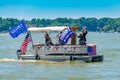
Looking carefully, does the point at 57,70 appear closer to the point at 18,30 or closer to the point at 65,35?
the point at 65,35

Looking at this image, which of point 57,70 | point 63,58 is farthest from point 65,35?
point 57,70

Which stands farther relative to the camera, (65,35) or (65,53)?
(65,35)

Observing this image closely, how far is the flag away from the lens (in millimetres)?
40750

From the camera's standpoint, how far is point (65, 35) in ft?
134

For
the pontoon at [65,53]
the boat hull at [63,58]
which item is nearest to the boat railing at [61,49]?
the pontoon at [65,53]

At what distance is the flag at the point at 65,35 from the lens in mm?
40750

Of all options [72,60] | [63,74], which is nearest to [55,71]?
[63,74]

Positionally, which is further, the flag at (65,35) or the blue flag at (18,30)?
the blue flag at (18,30)

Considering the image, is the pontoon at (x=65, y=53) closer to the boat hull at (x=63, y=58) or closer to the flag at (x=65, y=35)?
the boat hull at (x=63, y=58)

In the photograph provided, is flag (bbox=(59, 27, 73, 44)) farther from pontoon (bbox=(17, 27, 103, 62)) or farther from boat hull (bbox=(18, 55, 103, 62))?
boat hull (bbox=(18, 55, 103, 62))

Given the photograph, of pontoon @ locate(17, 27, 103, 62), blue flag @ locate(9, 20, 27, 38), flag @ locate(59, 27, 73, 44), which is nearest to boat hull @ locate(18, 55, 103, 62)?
pontoon @ locate(17, 27, 103, 62)

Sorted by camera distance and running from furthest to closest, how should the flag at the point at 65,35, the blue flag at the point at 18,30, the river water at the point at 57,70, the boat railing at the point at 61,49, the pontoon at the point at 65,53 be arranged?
the blue flag at the point at 18,30, the flag at the point at 65,35, the pontoon at the point at 65,53, the boat railing at the point at 61,49, the river water at the point at 57,70

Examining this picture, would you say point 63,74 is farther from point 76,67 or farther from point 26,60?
point 26,60

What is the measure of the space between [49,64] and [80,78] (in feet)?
24.0
